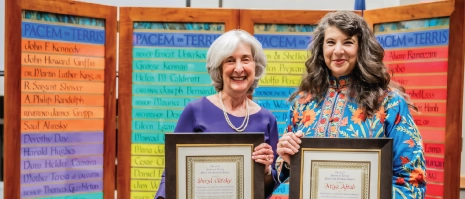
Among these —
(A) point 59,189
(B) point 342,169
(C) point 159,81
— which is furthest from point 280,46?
(A) point 59,189

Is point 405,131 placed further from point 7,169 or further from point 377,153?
point 7,169

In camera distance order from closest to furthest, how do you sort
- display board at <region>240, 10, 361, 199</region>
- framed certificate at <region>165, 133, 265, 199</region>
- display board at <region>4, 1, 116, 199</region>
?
1. framed certificate at <region>165, 133, 265, 199</region>
2. display board at <region>4, 1, 116, 199</region>
3. display board at <region>240, 10, 361, 199</region>

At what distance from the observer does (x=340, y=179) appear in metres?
1.63

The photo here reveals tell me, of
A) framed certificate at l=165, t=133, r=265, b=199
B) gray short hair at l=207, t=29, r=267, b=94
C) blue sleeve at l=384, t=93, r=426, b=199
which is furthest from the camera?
gray short hair at l=207, t=29, r=267, b=94

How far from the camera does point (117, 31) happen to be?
289 cm

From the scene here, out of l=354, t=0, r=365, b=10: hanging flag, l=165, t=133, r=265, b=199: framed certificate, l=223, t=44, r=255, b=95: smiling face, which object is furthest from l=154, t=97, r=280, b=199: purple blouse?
l=354, t=0, r=365, b=10: hanging flag

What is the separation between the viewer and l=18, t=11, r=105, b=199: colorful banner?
2586 millimetres

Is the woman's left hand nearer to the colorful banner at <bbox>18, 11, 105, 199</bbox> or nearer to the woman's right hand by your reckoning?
the woman's right hand

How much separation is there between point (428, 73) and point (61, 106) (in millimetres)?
2003

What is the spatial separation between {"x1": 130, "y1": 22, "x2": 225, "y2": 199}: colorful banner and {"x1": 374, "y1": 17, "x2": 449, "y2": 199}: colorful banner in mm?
1051

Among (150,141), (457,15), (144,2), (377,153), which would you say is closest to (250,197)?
(377,153)

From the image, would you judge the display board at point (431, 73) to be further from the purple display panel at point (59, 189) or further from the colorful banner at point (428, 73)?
the purple display panel at point (59, 189)

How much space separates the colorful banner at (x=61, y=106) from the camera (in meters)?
2.59

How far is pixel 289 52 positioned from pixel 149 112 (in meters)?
0.91
